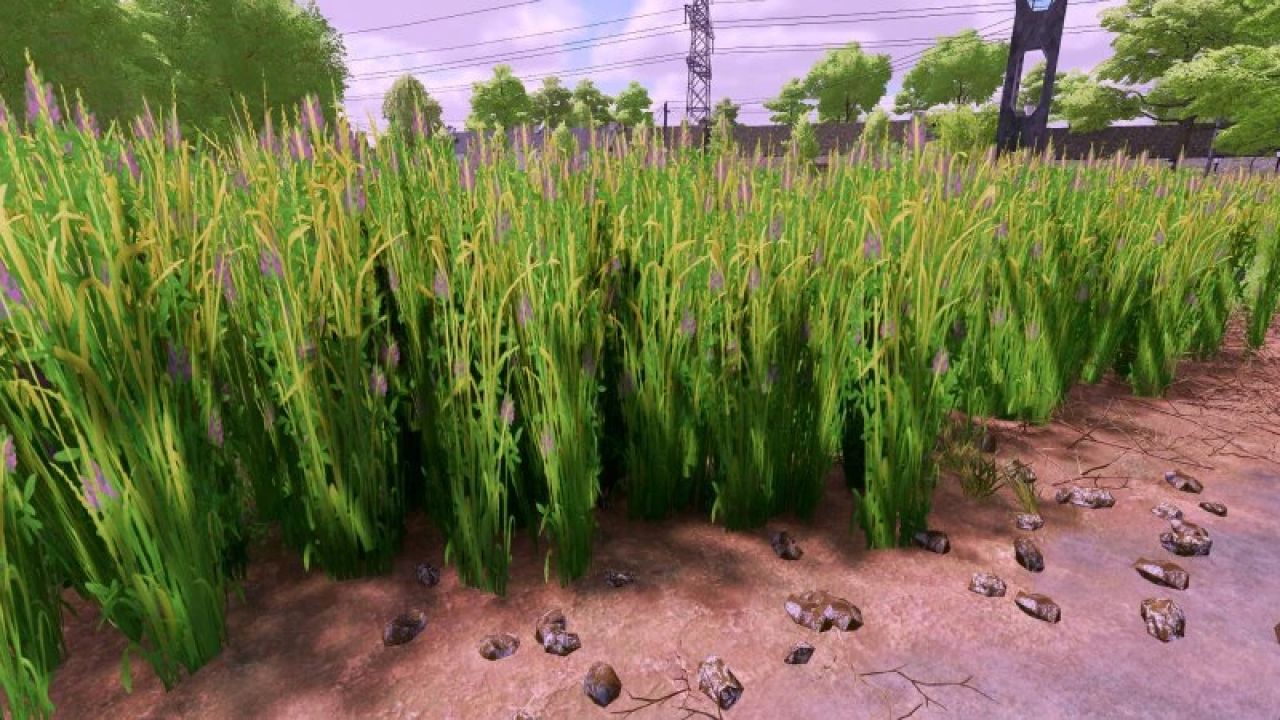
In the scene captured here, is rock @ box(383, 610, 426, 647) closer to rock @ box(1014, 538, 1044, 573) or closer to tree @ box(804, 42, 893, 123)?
rock @ box(1014, 538, 1044, 573)

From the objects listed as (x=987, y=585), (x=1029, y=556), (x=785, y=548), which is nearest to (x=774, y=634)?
(x=785, y=548)

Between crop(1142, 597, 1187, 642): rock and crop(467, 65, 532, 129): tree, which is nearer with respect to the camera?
crop(1142, 597, 1187, 642): rock

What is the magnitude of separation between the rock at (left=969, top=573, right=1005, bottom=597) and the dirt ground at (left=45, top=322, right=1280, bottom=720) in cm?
3

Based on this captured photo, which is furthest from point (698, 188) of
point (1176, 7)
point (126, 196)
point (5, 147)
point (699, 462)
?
point (1176, 7)

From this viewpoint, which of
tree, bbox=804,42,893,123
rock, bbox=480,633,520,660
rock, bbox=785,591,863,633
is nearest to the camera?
rock, bbox=480,633,520,660

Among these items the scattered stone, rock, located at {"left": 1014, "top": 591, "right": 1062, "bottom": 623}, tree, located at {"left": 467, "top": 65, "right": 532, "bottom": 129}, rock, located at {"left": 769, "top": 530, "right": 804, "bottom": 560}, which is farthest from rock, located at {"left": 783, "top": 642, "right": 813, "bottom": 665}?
tree, located at {"left": 467, "top": 65, "right": 532, "bottom": 129}

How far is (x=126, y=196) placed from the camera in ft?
4.81

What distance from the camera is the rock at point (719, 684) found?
4.73ft

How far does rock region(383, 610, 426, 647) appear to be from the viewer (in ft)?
5.16

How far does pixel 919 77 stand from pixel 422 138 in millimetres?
68526

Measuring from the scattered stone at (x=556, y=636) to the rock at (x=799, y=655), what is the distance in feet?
1.70

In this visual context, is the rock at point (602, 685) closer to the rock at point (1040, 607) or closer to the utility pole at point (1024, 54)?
the rock at point (1040, 607)

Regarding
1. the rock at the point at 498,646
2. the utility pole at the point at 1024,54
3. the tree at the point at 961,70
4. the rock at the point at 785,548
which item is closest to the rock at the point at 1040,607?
the rock at the point at 785,548

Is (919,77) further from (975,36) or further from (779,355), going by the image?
(779,355)
